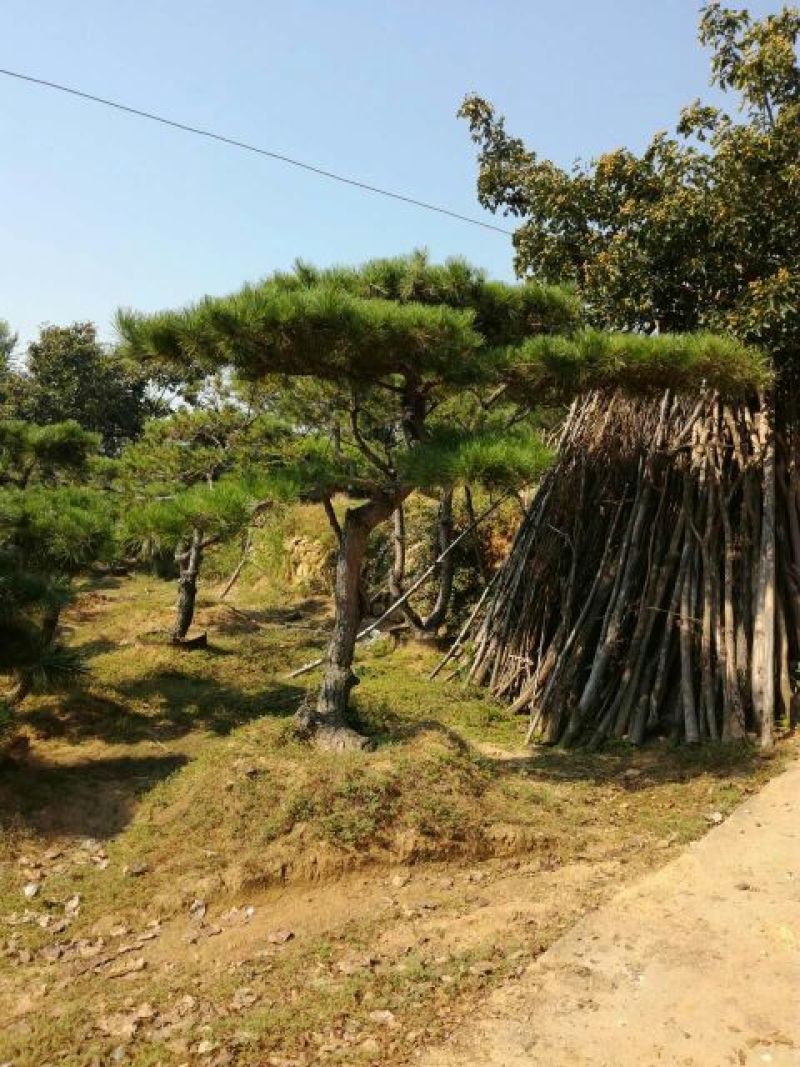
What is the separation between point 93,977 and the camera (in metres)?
3.24

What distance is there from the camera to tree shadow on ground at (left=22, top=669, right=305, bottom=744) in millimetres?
6113

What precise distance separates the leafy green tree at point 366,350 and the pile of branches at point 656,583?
1.80 m

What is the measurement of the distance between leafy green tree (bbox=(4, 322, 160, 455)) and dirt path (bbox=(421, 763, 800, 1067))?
1716 centimetres

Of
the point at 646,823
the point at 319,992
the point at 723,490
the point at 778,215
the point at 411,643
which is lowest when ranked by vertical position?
the point at 319,992

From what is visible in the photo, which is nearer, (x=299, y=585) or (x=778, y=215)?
(x=778, y=215)

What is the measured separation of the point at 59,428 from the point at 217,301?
609 centimetres

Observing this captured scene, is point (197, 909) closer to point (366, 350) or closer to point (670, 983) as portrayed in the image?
point (670, 983)

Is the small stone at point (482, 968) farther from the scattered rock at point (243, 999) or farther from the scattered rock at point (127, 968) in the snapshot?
the scattered rock at point (127, 968)

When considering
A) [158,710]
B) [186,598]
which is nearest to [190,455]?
[186,598]

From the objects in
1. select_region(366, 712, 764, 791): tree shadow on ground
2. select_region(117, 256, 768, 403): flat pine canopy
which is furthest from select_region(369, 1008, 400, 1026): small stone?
select_region(117, 256, 768, 403): flat pine canopy

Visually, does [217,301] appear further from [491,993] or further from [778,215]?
[778,215]

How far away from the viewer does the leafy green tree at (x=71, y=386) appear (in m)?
18.7

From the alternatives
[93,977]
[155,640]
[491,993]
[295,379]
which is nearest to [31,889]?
[93,977]

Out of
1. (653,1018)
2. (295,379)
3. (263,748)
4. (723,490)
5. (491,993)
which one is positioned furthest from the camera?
(723,490)
